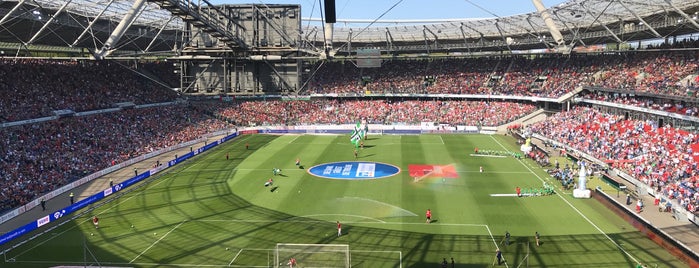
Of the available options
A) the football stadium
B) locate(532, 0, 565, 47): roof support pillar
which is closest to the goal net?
the football stadium

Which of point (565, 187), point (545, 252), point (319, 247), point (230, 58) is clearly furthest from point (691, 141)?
point (230, 58)

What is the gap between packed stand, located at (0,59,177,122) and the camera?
160 ft

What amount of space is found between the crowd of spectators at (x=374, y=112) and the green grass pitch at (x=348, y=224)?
3008 cm

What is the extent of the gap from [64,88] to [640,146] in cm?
6112

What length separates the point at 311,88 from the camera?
90.1 meters

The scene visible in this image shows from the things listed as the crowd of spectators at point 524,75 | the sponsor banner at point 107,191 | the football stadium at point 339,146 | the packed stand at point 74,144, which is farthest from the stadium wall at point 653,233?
the packed stand at point 74,144

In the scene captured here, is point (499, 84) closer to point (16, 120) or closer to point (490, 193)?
point (490, 193)

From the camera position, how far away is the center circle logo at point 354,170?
144ft

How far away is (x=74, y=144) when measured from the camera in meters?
47.3

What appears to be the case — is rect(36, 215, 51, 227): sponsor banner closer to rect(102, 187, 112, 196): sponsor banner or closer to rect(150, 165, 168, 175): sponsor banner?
rect(102, 187, 112, 196): sponsor banner

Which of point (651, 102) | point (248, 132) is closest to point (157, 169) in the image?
point (248, 132)

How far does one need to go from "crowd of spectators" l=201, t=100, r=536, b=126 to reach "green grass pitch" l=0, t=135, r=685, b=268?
3008 cm

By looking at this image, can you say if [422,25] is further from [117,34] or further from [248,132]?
[117,34]

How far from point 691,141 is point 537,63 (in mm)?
44163
